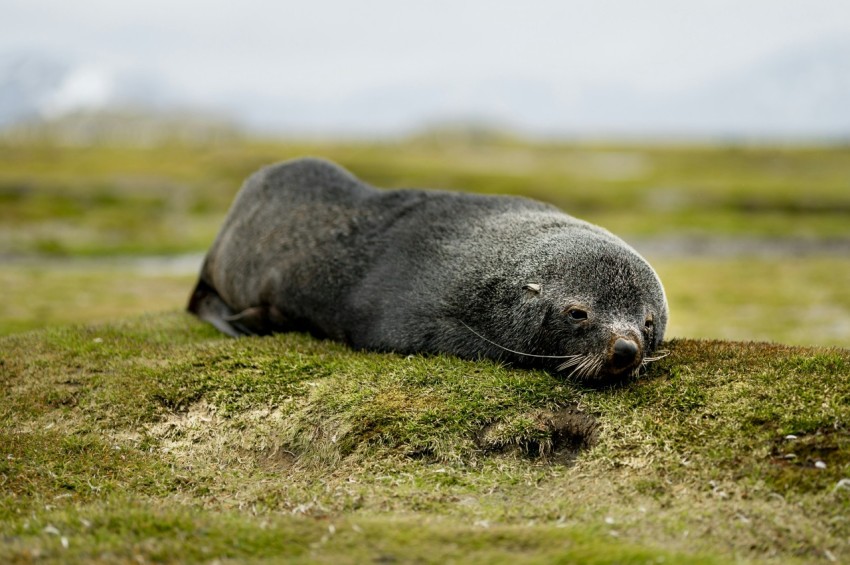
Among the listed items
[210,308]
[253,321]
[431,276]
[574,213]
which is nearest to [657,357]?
[431,276]

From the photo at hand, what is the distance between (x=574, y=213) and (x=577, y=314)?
5558cm

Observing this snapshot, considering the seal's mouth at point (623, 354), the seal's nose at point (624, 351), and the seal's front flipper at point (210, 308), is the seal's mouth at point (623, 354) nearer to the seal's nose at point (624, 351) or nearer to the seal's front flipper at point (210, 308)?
the seal's nose at point (624, 351)

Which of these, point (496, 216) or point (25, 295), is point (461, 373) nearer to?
point (496, 216)

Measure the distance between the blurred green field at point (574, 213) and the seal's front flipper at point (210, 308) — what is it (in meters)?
4.08

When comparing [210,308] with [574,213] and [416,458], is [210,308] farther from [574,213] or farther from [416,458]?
[574,213]

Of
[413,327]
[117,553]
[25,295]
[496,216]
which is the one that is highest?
[496,216]

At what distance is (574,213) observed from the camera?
64.9 meters

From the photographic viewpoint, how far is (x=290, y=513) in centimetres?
809

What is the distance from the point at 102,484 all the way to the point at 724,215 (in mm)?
63140

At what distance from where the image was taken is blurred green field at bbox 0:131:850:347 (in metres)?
27.7

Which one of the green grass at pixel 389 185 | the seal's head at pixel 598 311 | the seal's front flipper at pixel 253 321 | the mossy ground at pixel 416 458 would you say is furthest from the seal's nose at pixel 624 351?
the green grass at pixel 389 185

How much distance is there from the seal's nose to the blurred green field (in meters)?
13.2

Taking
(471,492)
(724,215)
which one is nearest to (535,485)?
(471,492)

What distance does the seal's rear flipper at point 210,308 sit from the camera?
48.2ft
